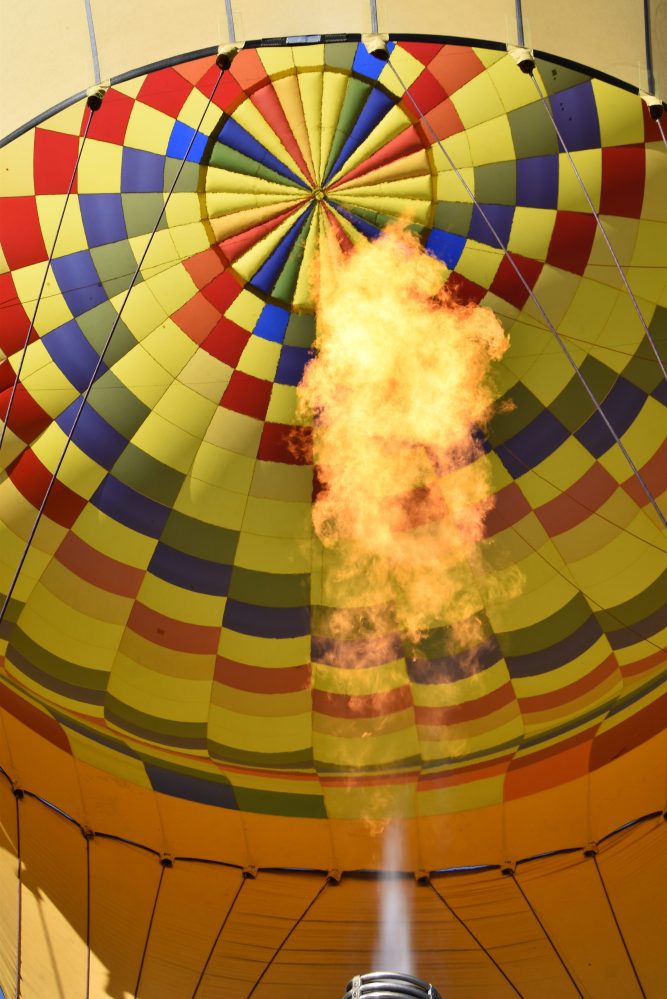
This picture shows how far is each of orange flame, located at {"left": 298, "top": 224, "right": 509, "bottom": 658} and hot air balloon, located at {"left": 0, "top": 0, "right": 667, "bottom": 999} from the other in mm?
110

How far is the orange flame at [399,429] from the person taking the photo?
318 inches

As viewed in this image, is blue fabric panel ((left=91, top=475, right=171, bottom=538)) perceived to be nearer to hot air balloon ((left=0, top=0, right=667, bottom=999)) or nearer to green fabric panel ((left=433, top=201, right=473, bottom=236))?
hot air balloon ((left=0, top=0, right=667, bottom=999))

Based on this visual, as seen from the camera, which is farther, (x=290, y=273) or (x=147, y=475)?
(x=147, y=475)

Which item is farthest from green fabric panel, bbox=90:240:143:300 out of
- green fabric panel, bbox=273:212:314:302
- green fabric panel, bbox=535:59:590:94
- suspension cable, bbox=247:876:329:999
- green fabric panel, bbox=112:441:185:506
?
suspension cable, bbox=247:876:329:999

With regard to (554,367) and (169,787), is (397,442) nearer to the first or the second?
(554,367)

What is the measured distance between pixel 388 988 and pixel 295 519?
274 centimetres

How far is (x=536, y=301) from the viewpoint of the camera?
318 inches

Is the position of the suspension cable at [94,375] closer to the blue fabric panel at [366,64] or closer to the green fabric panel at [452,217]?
the blue fabric panel at [366,64]

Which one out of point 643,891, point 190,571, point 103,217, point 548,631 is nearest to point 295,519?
point 190,571

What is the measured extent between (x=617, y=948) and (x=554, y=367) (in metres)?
3.75

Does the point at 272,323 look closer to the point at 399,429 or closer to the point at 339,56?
the point at 399,429

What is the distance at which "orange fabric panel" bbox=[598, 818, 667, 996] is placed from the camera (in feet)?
28.8

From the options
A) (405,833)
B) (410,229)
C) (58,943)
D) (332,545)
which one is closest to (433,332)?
(410,229)

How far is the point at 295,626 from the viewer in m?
8.59
